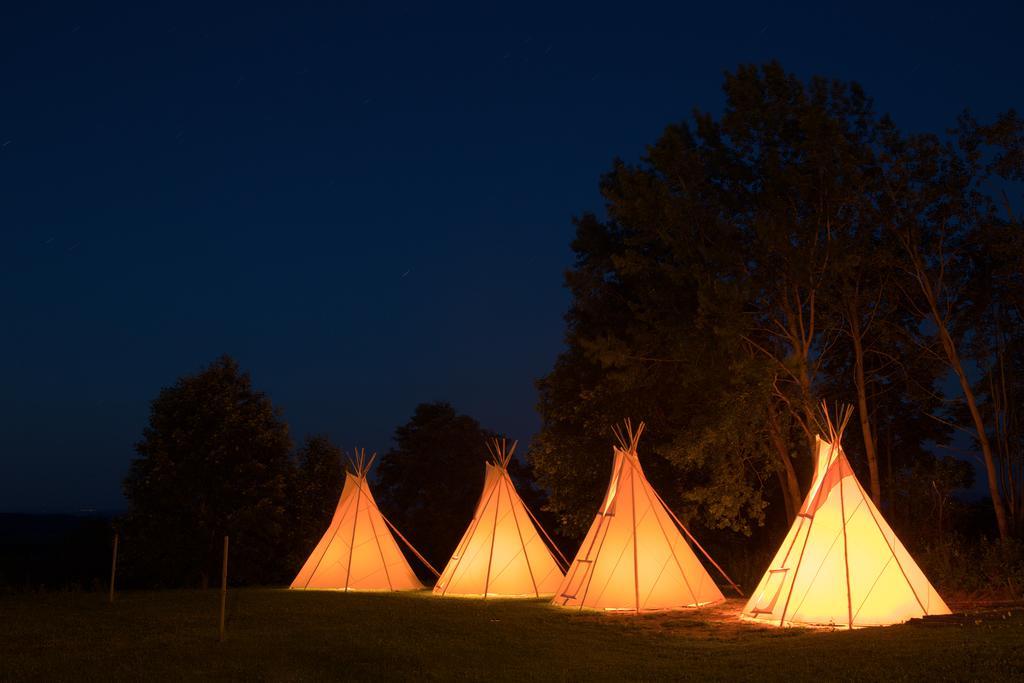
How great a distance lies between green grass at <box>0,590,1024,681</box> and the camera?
27.6 feet

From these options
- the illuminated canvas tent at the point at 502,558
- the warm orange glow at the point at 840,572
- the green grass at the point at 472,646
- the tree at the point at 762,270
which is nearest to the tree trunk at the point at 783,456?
the tree at the point at 762,270

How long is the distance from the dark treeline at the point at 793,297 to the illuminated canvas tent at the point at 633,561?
3.25 meters

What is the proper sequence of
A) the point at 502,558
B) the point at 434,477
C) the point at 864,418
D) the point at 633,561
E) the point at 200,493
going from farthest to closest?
the point at 434,477
the point at 200,493
the point at 502,558
the point at 864,418
the point at 633,561

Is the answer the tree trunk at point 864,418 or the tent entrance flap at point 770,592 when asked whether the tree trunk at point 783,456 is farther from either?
the tent entrance flap at point 770,592

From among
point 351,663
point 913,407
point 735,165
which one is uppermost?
point 735,165

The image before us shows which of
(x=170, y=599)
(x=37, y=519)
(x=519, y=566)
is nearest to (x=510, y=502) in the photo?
(x=519, y=566)

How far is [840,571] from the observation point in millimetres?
11820

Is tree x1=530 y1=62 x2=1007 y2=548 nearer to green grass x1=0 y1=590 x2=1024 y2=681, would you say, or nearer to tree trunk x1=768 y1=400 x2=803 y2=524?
tree trunk x1=768 y1=400 x2=803 y2=524

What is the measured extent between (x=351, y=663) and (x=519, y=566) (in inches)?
353

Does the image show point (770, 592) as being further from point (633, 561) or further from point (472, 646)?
point (472, 646)

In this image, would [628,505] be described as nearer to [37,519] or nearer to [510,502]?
[510,502]

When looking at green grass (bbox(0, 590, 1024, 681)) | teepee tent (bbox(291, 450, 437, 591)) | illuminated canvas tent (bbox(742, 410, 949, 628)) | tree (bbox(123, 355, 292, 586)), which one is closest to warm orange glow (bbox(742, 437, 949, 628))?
illuminated canvas tent (bbox(742, 410, 949, 628))

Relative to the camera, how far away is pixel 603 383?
21.0 m

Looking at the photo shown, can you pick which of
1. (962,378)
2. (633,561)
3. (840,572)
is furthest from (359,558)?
(962,378)
